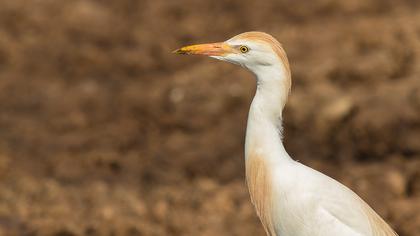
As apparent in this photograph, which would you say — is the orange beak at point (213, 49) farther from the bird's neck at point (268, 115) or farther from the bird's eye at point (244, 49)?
the bird's neck at point (268, 115)

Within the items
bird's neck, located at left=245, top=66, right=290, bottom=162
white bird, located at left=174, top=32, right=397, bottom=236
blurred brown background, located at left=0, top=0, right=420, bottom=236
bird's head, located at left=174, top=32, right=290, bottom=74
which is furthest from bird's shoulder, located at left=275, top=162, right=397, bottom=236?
blurred brown background, located at left=0, top=0, right=420, bottom=236

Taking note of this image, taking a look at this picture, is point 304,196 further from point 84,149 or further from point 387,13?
point 387,13

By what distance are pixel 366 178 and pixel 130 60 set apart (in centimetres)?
538

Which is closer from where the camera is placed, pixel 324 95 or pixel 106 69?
pixel 324 95

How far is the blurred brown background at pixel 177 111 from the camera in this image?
8711mm

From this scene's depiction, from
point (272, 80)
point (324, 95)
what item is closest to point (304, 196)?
point (272, 80)

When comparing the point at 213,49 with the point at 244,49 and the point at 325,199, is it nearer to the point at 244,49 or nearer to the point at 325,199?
the point at 244,49

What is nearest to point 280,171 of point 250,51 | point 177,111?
point 250,51

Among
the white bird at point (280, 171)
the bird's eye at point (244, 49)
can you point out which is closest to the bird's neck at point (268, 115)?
the white bird at point (280, 171)

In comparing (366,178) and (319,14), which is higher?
(319,14)

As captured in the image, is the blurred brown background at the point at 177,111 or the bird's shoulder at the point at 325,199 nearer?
the bird's shoulder at the point at 325,199

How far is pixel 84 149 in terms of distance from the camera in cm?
1057

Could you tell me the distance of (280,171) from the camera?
16.1ft

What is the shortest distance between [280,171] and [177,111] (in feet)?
21.4
